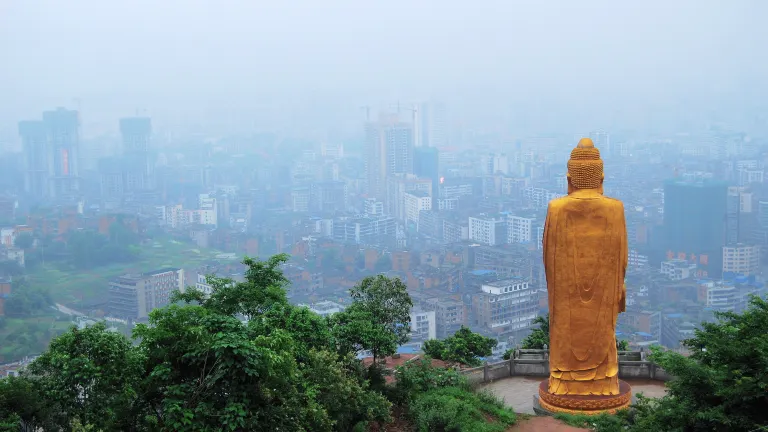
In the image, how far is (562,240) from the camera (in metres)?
10.7

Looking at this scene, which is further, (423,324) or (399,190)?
(399,190)

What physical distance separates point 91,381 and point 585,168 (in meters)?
6.53

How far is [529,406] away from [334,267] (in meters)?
47.3

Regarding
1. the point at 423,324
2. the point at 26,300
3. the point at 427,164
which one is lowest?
the point at 423,324

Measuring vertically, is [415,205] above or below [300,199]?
below

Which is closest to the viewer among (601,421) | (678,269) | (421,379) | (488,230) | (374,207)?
(601,421)

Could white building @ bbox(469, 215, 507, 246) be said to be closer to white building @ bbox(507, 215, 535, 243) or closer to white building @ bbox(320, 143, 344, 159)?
white building @ bbox(507, 215, 535, 243)

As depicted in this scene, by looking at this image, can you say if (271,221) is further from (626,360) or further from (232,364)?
(232,364)

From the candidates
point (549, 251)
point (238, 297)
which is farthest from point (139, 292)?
point (549, 251)

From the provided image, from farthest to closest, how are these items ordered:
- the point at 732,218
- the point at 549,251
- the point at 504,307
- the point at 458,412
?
the point at 732,218
the point at 504,307
the point at 549,251
the point at 458,412

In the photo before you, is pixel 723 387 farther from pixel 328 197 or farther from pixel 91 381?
pixel 328 197

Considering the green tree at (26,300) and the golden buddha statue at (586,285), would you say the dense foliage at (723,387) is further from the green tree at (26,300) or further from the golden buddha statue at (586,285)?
the green tree at (26,300)

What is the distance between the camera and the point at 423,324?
45.3 m

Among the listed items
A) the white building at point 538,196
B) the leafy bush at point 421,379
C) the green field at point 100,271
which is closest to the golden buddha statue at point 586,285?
the leafy bush at point 421,379
